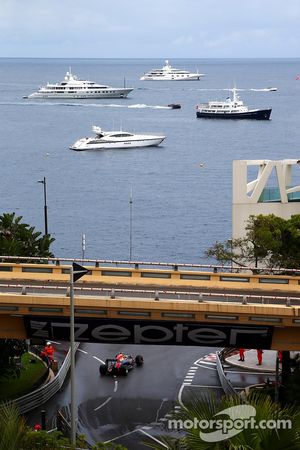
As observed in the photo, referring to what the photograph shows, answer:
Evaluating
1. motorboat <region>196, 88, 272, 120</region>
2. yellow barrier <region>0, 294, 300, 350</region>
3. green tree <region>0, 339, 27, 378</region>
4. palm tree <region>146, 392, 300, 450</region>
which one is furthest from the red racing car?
motorboat <region>196, 88, 272, 120</region>

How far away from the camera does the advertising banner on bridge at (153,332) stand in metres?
26.8

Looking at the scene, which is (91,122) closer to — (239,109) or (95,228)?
(239,109)

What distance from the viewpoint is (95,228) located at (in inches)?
3216

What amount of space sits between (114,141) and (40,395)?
10489cm

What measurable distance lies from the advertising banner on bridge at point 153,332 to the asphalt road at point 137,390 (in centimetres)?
180

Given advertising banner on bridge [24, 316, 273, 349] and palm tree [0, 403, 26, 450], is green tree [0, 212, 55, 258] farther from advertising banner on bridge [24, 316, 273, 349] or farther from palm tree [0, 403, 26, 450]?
palm tree [0, 403, 26, 450]

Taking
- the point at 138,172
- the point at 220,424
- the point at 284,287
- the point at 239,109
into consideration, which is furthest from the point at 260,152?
the point at 220,424

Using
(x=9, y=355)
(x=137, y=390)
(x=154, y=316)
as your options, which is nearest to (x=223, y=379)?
(x=137, y=390)

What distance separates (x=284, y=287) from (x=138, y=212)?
195 ft

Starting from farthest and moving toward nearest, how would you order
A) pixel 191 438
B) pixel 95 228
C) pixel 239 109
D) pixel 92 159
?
1. pixel 239 109
2. pixel 92 159
3. pixel 95 228
4. pixel 191 438

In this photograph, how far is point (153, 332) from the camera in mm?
27047

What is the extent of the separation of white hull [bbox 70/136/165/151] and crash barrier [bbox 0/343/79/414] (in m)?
101

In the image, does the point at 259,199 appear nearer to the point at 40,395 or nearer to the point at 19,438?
the point at 40,395

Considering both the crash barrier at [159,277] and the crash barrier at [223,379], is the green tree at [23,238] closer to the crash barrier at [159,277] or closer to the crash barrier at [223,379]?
the crash barrier at [159,277]
